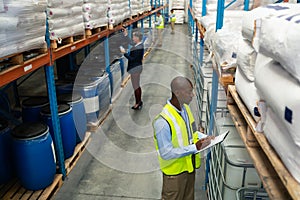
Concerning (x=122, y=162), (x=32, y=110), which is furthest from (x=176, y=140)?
(x=32, y=110)

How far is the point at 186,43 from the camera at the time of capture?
1827cm

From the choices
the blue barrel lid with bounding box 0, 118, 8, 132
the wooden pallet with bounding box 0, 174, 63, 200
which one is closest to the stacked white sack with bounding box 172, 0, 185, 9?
the blue barrel lid with bounding box 0, 118, 8, 132

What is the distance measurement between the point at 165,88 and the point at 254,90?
7.85 m

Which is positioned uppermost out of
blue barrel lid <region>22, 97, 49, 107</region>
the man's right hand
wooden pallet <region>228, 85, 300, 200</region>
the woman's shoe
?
wooden pallet <region>228, 85, 300, 200</region>

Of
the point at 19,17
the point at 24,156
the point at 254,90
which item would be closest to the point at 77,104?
the point at 24,156

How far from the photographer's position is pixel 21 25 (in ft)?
10.3

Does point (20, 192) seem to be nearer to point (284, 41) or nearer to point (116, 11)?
point (284, 41)

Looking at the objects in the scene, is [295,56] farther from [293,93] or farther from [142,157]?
[142,157]

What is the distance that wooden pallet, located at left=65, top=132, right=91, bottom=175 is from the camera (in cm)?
488

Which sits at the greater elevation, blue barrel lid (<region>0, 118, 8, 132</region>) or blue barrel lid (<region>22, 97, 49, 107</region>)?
blue barrel lid (<region>22, 97, 49, 107</region>)

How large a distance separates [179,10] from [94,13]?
25.3m

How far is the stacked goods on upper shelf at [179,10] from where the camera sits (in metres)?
29.3

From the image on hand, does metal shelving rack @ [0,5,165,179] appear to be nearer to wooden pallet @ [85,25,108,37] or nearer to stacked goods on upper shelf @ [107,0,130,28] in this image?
wooden pallet @ [85,25,108,37]

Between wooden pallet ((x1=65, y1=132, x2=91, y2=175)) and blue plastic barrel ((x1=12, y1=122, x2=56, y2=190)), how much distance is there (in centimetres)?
68
